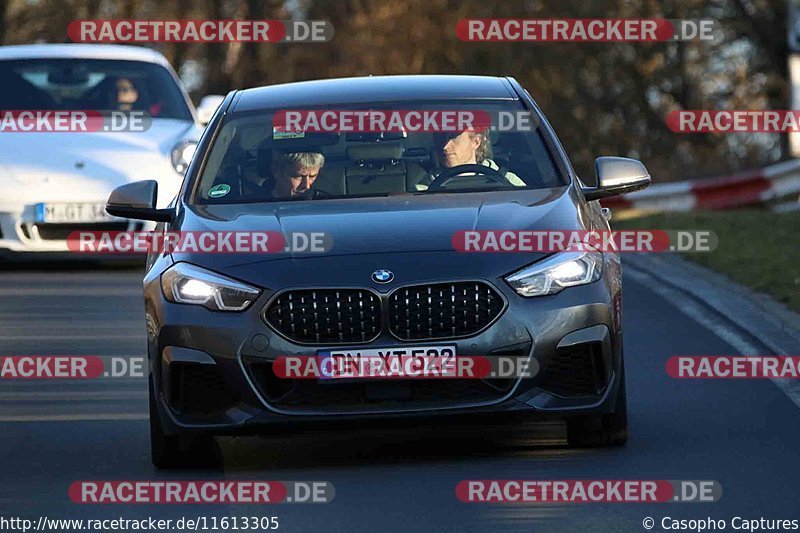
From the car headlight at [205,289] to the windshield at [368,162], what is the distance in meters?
0.92

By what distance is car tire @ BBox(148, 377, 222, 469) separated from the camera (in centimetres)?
884

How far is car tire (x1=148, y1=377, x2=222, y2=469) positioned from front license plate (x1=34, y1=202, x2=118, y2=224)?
817cm

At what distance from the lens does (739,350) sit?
1205cm

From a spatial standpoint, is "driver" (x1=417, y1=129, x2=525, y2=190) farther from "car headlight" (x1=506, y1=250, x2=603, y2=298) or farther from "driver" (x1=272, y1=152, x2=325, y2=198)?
"car headlight" (x1=506, y1=250, x2=603, y2=298)

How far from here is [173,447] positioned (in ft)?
29.0

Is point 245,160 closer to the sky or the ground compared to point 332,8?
→ closer to the ground

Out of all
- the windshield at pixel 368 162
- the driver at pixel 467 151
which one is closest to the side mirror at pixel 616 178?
the windshield at pixel 368 162

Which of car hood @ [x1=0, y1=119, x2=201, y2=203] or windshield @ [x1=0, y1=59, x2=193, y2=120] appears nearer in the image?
car hood @ [x1=0, y1=119, x2=201, y2=203]

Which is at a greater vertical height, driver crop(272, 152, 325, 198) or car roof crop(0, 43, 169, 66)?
car roof crop(0, 43, 169, 66)

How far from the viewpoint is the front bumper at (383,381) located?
852 centimetres

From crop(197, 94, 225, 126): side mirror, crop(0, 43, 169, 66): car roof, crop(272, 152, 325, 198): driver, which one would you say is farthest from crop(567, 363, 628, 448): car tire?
crop(0, 43, 169, 66): car roof

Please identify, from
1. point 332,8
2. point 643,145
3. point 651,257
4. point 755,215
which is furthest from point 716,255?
point 332,8

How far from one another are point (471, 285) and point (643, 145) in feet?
102

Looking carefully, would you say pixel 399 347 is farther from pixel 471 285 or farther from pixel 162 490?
pixel 162 490
